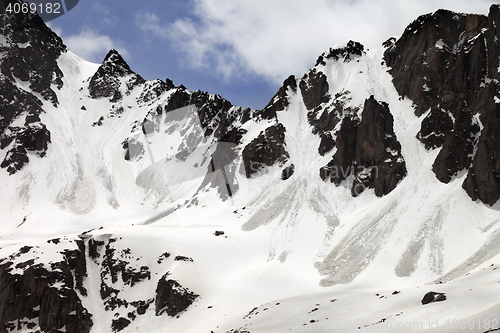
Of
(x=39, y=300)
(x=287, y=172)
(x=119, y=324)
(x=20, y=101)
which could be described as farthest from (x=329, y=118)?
(x=20, y=101)

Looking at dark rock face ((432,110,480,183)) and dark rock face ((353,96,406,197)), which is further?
dark rock face ((353,96,406,197))

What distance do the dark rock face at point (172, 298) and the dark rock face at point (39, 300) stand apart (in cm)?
1255

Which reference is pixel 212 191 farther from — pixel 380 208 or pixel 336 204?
pixel 380 208

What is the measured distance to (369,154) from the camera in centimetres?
10550

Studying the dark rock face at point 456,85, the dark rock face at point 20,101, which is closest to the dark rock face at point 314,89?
the dark rock face at point 456,85

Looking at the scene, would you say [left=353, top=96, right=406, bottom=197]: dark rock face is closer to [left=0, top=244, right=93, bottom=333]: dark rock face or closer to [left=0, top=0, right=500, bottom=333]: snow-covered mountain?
[left=0, top=0, right=500, bottom=333]: snow-covered mountain

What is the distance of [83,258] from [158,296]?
1983cm

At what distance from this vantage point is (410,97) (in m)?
118

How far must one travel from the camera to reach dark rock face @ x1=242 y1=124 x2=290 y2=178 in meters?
127

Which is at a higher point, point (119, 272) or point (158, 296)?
point (119, 272)

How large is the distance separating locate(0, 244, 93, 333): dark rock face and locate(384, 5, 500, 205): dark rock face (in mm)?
74692

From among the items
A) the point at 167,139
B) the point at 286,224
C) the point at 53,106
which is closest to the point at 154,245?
the point at 286,224

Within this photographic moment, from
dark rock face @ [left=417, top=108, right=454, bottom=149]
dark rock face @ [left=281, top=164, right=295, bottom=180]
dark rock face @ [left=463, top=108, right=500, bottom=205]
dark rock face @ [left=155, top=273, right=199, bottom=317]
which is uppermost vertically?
dark rock face @ [left=281, top=164, right=295, bottom=180]

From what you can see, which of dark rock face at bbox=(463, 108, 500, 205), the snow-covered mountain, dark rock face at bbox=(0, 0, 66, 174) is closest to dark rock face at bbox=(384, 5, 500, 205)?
dark rock face at bbox=(463, 108, 500, 205)
